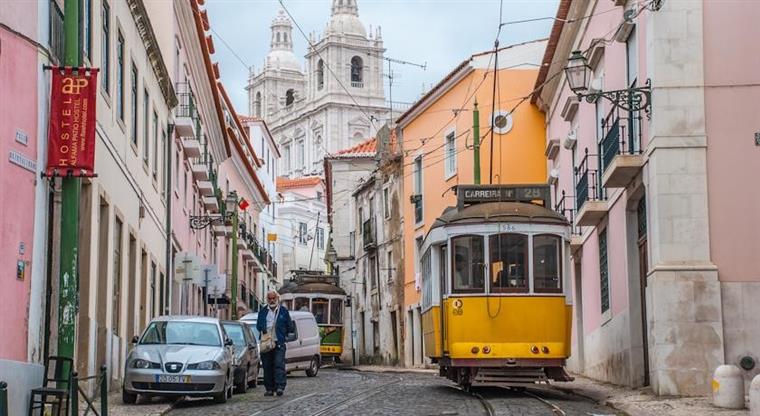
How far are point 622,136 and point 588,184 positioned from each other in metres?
4.90

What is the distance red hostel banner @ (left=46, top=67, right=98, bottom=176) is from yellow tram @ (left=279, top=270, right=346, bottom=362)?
3093 cm

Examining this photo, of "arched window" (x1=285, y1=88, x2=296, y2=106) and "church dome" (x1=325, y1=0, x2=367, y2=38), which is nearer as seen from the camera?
"church dome" (x1=325, y1=0, x2=367, y2=38)

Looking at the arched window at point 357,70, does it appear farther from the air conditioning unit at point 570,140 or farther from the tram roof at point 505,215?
the tram roof at point 505,215

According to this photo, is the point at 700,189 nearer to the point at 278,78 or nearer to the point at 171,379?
the point at 171,379

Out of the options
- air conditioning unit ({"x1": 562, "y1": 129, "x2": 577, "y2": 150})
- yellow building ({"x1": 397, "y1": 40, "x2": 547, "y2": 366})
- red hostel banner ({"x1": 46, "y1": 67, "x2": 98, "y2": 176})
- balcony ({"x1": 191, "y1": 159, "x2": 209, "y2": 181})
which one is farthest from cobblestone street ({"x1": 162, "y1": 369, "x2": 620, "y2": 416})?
yellow building ({"x1": 397, "y1": 40, "x2": 547, "y2": 366})

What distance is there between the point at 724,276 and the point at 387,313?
34.6 m

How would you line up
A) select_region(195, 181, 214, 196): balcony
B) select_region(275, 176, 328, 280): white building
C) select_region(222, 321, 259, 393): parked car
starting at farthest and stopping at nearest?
select_region(275, 176, 328, 280): white building, select_region(195, 181, 214, 196): balcony, select_region(222, 321, 259, 393): parked car

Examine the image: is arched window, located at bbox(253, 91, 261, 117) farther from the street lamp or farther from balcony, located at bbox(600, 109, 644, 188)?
the street lamp

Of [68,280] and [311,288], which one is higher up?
[311,288]

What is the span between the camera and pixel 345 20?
487ft

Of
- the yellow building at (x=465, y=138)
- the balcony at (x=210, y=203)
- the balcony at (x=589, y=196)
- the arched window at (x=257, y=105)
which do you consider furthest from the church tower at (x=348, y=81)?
the balcony at (x=589, y=196)

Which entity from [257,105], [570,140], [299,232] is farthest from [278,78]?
[570,140]

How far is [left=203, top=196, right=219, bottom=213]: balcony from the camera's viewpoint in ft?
135

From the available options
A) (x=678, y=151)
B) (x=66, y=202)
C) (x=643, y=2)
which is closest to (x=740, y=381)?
(x=678, y=151)
